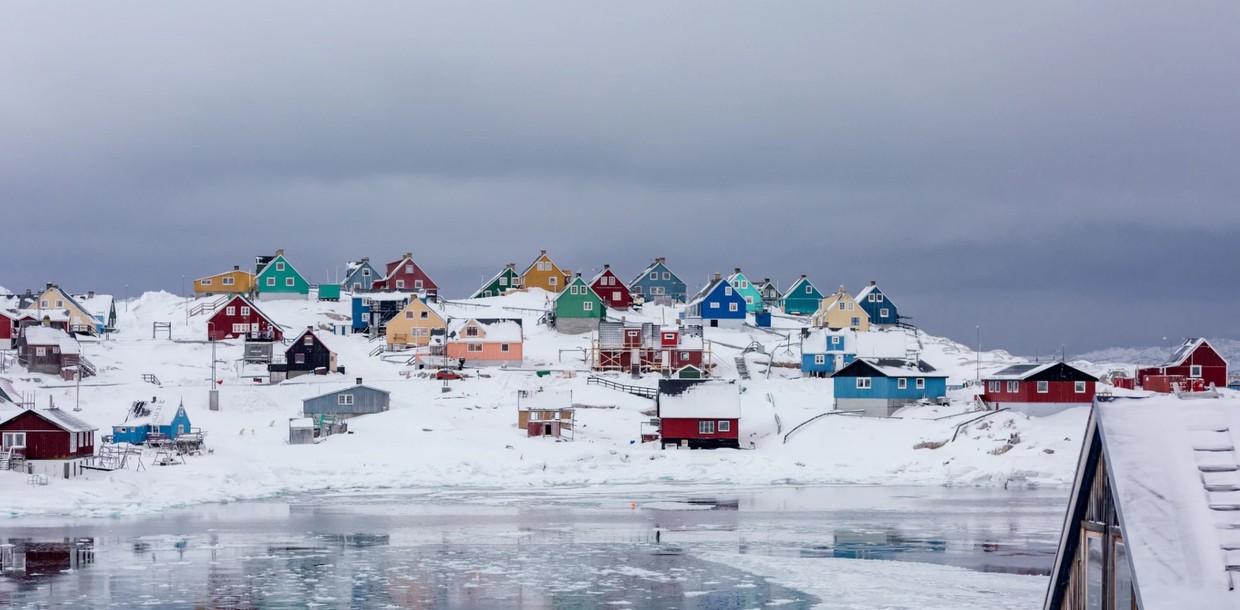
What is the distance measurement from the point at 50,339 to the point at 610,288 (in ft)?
158

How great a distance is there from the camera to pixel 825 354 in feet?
304

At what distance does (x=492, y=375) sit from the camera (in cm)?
8731

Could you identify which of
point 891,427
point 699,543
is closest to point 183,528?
point 699,543

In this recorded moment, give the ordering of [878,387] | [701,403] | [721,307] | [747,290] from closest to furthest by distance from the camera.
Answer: [701,403], [878,387], [721,307], [747,290]

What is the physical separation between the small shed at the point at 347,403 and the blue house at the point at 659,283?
188 ft

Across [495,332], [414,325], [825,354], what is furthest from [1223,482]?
[414,325]

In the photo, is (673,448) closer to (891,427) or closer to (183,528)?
(891,427)

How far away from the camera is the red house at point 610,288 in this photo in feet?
385

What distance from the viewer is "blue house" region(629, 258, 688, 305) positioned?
132500 millimetres

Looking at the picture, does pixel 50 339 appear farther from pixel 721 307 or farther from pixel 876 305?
pixel 876 305

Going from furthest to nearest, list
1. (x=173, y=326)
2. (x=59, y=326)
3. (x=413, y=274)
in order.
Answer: (x=413, y=274) → (x=173, y=326) → (x=59, y=326)

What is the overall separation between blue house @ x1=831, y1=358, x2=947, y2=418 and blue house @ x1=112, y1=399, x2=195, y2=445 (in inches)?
1469

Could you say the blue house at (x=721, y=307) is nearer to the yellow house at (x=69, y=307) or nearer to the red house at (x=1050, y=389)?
the red house at (x=1050, y=389)

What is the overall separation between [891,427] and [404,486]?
2828 cm
